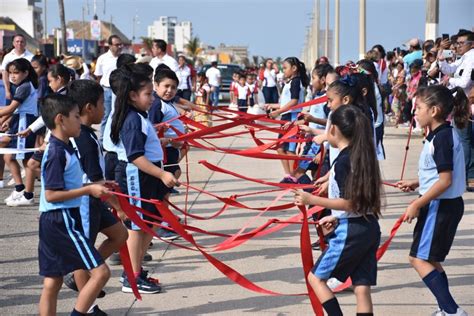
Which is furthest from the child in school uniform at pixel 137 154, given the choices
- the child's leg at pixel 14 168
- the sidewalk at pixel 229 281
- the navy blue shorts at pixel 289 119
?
the navy blue shorts at pixel 289 119

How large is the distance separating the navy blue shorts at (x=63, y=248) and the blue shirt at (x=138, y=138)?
3.52 feet

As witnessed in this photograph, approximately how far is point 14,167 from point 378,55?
305 inches

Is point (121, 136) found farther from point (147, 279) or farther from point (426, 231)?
point (426, 231)

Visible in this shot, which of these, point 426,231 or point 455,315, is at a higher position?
point 426,231

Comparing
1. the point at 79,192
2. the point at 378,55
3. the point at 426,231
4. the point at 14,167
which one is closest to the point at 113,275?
the point at 79,192

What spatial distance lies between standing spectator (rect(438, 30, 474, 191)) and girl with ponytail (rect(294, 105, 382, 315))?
6.04m

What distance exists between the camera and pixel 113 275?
717cm

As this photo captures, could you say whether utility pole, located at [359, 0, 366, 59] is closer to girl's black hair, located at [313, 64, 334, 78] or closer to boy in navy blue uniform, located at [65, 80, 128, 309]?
girl's black hair, located at [313, 64, 334, 78]

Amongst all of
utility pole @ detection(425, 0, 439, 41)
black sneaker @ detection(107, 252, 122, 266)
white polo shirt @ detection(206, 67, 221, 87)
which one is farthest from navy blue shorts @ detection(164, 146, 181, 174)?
white polo shirt @ detection(206, 67, 221, 87)

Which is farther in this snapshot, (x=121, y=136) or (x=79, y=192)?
(x=121, y=136)

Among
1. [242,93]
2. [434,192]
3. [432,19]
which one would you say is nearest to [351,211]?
[434,192]

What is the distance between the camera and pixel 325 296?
16.6ft

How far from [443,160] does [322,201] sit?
1.04m

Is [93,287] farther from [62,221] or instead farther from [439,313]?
Result: [439,313]
